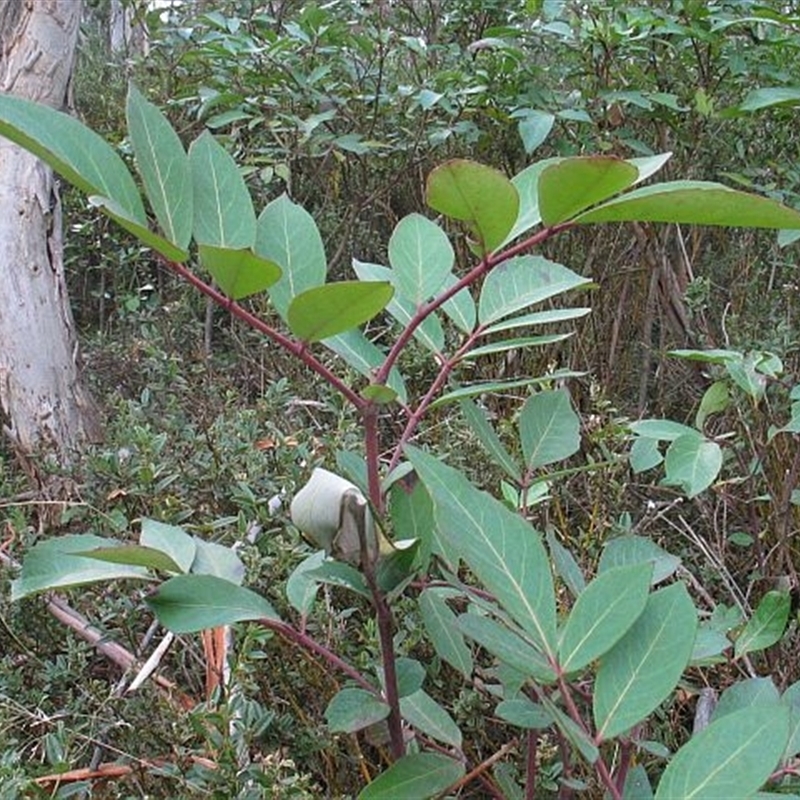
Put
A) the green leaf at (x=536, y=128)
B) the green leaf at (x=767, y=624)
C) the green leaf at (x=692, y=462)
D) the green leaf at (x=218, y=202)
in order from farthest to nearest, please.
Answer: the green leaf at (x=536, y=128), the green leaf at (x=692, y=462), the green leaf at (x=767, y=624), the green leaf at (x=218, y=202)

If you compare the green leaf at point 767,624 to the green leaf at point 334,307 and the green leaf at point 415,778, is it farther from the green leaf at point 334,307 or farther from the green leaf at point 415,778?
the green leaf at point 334,307

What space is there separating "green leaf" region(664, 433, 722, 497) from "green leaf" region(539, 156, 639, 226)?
0.55 m

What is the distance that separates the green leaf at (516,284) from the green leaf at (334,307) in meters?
0.17

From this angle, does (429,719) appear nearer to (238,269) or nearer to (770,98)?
(238,269)

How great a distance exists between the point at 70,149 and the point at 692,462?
74 cm

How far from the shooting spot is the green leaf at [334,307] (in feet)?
1.84

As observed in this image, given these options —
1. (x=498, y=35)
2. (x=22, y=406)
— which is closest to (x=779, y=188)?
(x=498, y=35)

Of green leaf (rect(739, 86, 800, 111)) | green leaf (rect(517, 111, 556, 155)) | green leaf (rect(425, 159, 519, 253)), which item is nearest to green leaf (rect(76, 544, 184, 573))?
green leaf (rect(425, 159, 519, 253))

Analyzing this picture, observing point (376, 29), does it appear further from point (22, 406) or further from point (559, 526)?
point (559, 526)

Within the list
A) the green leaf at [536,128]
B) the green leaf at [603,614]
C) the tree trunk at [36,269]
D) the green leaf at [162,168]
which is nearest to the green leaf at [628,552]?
the green leaf at [603,614]

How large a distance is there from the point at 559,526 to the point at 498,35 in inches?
53.9

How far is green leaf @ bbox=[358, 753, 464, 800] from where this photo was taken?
0.65m

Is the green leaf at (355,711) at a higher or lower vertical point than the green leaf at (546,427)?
lower

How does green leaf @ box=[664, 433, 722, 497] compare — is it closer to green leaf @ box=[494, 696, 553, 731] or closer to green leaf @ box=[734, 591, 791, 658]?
green leaf @ box=[734, 591, 791, 658]
